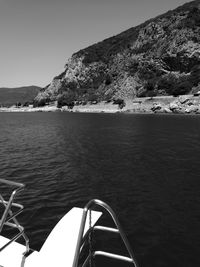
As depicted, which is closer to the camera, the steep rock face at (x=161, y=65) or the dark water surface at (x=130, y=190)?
the dark water surface at (x=130, y=190)

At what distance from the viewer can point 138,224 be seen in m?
14.2

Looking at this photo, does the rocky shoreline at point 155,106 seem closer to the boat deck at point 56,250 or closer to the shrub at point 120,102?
the shrub at point 120,102

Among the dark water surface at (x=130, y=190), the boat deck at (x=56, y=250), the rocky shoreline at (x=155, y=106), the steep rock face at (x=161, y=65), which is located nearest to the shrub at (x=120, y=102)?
the rocky shoreline at (x=155, y=106)

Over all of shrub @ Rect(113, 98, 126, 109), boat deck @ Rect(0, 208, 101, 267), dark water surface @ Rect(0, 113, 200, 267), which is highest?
shrub @ Rect(113, 98, 126, 109)

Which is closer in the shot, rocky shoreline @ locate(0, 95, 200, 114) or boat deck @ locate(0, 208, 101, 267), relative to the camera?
boat deck @ locate(0, 208, 101, 267)

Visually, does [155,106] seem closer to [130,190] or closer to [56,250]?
[130,190]

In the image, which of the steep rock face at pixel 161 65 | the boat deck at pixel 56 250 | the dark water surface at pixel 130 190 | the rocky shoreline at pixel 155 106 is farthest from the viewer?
the steep rock face at pixel 161 65

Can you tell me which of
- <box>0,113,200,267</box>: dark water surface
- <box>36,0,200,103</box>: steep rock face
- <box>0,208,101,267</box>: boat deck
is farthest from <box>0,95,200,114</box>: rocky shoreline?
<box>0,208,101,267</box>: boat deck

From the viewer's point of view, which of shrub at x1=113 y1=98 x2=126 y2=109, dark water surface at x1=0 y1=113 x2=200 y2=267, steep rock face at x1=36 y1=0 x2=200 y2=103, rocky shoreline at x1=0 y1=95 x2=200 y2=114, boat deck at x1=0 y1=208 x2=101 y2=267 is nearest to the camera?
boat deck at x1=0 y1=208 x2=101 y2=267

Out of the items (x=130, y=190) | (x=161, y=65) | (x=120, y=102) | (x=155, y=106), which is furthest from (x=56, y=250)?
(x=161, y=65)

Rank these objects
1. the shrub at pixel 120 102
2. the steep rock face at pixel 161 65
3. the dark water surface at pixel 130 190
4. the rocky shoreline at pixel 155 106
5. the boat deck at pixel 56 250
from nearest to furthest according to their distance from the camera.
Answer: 1. the boat deck at pixel 56 250
2. the dark water surface at pixel 130 190
3. the rocky shoreline at pixel 155 106
4. the shrub at pixel 120 102
5. the steep rock face at pixel 161 65

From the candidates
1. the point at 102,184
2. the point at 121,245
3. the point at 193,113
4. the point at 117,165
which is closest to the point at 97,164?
the point at 117,165

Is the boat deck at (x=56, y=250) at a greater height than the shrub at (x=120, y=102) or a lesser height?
lesser

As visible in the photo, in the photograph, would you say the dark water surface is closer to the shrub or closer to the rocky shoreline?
the rocky shoreline
